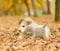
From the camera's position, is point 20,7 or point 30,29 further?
point 20,7

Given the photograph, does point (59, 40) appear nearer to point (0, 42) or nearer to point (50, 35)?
point (50, 35)

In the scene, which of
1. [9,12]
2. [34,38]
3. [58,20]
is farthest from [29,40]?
[9,12]

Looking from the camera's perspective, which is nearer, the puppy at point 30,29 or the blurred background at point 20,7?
the puppy at point 30,29

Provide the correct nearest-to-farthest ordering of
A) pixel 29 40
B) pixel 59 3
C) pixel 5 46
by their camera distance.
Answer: pixel 5 46, pixel 29 40, pixel 59 3

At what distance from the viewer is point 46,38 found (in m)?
7.33

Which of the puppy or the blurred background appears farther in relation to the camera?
the blurred background

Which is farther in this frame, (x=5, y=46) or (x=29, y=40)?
(x=29, y=40)

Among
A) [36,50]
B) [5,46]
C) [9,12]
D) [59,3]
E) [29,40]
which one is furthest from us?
[9,12]

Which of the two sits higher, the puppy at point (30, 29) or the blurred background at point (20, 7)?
the puppy at point (30, 29)

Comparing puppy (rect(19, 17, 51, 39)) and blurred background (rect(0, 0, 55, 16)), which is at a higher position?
puppy (rect(19, 17, 51, 39))

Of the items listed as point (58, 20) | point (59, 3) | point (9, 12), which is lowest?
point (9, 12)

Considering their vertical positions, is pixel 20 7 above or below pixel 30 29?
below

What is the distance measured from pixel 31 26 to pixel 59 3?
5309mm

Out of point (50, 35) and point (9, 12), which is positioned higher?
point (50, 35)
